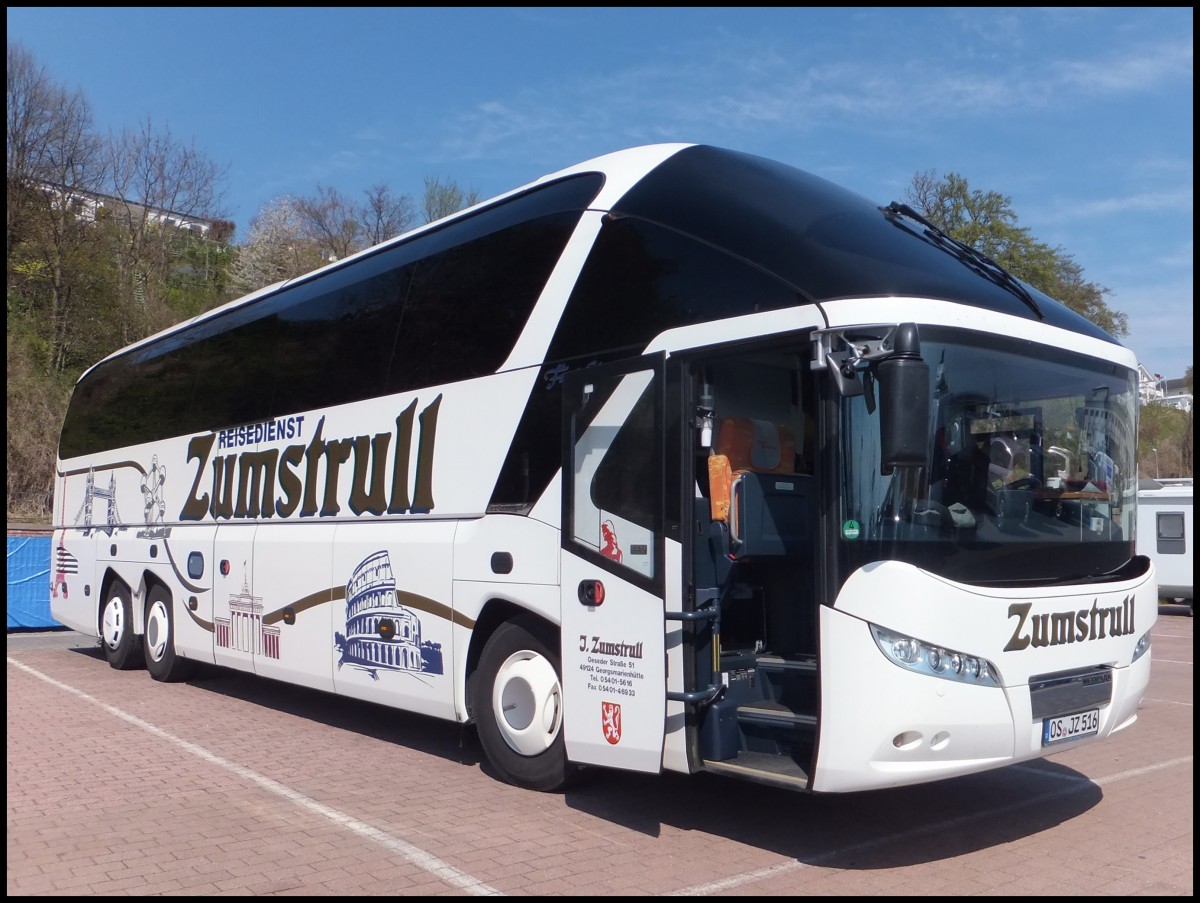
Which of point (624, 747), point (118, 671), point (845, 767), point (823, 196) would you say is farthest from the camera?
point (118, 671)

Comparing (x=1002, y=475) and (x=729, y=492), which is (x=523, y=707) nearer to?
(x=729, y=492)

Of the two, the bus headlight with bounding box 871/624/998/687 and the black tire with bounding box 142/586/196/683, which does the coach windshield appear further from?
the black tire with bounding box 142/586/196/683

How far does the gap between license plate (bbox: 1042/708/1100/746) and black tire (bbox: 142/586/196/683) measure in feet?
31.9

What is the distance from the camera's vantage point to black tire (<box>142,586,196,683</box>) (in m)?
12.6

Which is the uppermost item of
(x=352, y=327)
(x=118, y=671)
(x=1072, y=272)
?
(x=1072, y=272)

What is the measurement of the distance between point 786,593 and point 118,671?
414 inches

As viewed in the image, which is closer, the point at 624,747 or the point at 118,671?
the point at 624,747

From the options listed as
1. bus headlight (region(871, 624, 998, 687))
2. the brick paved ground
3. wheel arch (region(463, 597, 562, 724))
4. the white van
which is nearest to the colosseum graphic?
wheel arch (region(463, 597, 562, 724))

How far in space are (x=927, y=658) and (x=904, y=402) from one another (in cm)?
127

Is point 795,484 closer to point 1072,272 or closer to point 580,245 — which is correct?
point 580,245

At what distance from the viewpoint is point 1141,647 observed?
21.7 feet

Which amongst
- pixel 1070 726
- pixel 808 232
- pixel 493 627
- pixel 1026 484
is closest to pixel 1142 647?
pixel 1070 726

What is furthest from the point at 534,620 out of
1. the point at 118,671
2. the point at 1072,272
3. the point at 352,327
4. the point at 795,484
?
the point at 1072,272

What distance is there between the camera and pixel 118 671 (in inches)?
548
